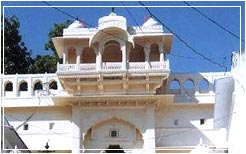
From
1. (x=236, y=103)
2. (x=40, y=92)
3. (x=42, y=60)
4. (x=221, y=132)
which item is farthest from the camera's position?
(x=42, y=60)

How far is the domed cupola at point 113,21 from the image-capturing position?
46.9 ft

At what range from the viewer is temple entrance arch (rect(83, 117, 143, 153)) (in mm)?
14359

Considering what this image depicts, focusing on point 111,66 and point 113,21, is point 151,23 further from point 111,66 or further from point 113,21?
point 111,66

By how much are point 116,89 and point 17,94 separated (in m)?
2.51

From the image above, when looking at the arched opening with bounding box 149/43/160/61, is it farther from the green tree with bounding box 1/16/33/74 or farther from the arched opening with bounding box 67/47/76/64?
the green tree with bounding box 1/16/33/74

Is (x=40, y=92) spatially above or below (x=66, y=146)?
above

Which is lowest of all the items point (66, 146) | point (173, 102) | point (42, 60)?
point (66, 146)

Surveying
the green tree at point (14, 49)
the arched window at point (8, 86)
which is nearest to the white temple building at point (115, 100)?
the arched window at point (8, 86)

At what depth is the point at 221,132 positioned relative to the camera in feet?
45.6

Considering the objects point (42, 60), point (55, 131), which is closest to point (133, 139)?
point (55, 131)

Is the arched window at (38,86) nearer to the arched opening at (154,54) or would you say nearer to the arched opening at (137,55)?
the arched opening at (137,55)

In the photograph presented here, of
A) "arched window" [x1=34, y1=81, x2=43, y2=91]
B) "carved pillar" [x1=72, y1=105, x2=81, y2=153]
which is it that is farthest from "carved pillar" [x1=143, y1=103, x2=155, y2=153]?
"arched window" [x1=34, y1=81, x2=43, y2=91]

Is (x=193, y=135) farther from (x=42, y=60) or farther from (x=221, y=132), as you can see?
(x=42, y=60)

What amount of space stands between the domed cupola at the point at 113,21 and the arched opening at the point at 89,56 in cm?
95
